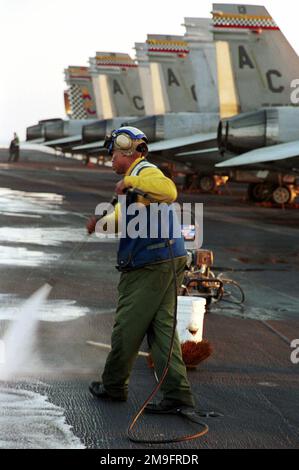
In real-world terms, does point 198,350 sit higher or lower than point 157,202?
lower

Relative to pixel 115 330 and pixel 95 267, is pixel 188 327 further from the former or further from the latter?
pixel 95 267

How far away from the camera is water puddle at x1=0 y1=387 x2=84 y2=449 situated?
6129mm

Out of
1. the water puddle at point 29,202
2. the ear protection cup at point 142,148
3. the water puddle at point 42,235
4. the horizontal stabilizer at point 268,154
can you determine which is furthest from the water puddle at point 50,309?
the water puddle at point 29,202

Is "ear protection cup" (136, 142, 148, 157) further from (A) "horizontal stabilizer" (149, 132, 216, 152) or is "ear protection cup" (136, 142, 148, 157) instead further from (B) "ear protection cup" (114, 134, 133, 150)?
(A) "horizontal stabilizer" (149, 132, 216, 152)

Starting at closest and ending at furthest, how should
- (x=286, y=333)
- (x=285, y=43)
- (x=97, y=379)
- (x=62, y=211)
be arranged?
(x=97, y=379)
(x=286, y=333)
(x=62, y=211)
(x=285, y=43)

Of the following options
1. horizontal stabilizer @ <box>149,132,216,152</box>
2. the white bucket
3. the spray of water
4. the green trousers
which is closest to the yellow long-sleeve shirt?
the green trousers

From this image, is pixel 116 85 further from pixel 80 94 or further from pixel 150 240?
pixel 150 240

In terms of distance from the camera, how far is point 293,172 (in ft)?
92.1

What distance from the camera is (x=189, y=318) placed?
28.5ft

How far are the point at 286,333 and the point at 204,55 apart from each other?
28832mm

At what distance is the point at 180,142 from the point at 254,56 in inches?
242

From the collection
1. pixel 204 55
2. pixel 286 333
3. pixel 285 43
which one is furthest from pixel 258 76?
pixel 286 333

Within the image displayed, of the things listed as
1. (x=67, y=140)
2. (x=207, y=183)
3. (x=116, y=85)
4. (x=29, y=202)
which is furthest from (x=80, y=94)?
(x=29, y=202)

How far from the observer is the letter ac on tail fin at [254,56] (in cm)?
3058
